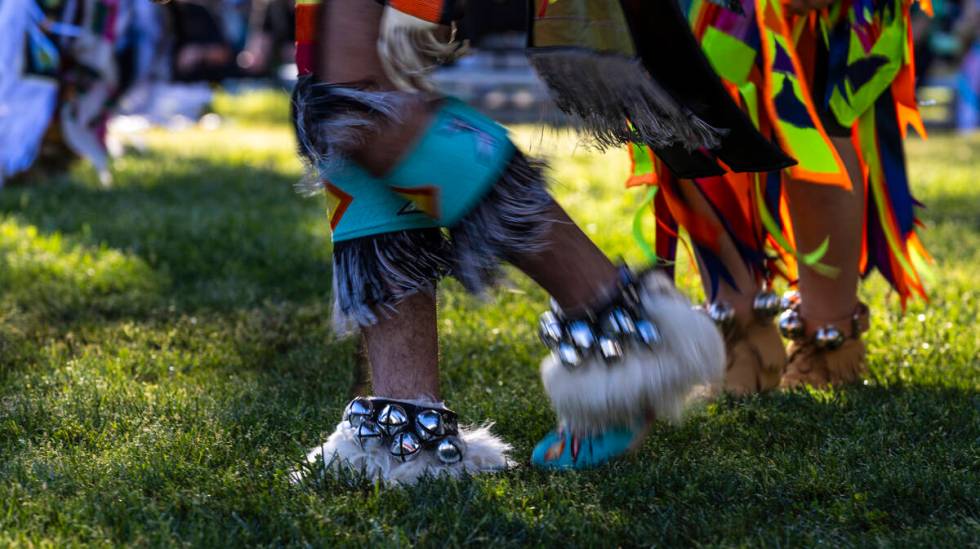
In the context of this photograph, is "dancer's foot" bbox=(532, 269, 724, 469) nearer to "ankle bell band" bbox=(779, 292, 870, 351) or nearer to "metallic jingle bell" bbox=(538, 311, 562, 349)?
"metallic jingle bell" bbox=(538, 311, 562, 349)

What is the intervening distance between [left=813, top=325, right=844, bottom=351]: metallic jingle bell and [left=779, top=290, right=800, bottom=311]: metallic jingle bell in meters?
0.10

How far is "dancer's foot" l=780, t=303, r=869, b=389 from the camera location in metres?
2.30

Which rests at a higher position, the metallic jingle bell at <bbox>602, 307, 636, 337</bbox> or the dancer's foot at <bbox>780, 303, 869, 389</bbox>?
the metallic jingle bell at <bbox>602, 307, 636, 337</bbox>

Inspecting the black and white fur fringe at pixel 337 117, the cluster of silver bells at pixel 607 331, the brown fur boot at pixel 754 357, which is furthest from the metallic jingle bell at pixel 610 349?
the brown fur boot at pixel 754 357

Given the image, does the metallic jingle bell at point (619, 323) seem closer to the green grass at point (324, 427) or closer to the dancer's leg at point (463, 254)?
the dancer's leg at point (463, 254)

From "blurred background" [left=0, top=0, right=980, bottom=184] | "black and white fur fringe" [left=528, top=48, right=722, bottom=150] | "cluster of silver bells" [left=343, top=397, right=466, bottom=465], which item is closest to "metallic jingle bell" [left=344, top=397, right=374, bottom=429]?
"cluster of silver bells" [left=343, top=397, right=466, bottom=465]

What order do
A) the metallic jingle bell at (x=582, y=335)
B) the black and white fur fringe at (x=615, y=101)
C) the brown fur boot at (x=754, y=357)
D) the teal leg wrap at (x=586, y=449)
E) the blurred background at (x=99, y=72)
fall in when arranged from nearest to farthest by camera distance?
the black and white fur fringe at (x=615, y=101) → the metallic jingle bell at (x=582, y=335) → the teal leg wrap at (x=586, y=449) → the brown fur boot at (x=754, y=357) → the blurred background at (x=99, y=72)

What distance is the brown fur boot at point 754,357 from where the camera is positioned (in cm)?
225

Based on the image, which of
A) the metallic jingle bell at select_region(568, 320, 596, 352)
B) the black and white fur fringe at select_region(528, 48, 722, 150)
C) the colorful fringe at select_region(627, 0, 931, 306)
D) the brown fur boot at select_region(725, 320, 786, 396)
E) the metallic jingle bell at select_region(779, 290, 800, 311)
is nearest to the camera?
the black and white fur fringe at select_region(528, 48, 722, 150)

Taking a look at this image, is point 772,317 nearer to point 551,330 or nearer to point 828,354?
point 828,354

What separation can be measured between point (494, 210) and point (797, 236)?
0.90 meters

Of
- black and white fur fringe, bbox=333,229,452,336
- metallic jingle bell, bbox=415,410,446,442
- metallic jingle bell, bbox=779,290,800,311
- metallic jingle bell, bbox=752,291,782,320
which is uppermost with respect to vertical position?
black and white fur fringe, bbox=333,229,452,336

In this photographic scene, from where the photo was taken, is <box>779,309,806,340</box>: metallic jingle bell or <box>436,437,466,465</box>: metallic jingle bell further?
<box>779,309,806,340</box>: metallic jingle bell

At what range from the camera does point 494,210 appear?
1598 millimetres
